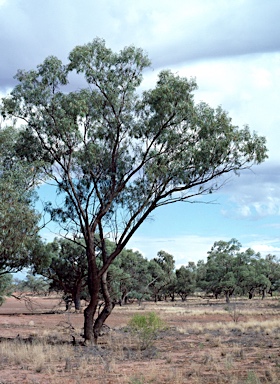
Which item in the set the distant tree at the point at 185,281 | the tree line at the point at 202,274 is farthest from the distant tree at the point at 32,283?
the distant tree at the point at 185,281

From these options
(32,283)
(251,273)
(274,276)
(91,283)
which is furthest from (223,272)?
(91,283)

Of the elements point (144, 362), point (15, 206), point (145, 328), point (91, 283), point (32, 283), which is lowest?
point (144, 362)

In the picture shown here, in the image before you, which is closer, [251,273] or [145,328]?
[145,328]

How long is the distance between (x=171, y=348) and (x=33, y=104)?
12641 millimetres

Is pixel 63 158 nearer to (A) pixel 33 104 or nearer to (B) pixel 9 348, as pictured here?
(A) pixel 33 104

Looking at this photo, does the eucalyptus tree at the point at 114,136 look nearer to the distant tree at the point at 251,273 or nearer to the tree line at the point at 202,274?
the tree line at the point at 202,274

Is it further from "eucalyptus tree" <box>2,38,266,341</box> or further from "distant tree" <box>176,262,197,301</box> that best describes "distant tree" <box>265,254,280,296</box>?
"eucalyptus tree" <box>2,38,266,341</box>

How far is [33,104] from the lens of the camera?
74.9ft

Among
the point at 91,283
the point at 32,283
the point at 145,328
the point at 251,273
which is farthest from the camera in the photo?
the point at 251,273

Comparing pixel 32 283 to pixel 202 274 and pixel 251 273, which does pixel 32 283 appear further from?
pixel 202 274

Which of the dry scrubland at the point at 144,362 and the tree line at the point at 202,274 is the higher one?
the tree line at the point at 202,274

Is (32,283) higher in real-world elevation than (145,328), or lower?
higher

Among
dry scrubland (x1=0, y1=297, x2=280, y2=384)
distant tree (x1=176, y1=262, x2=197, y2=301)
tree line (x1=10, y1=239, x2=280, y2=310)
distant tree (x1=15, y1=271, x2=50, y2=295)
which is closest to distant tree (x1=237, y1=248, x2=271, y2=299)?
tree line (x1=10, y1=239, x2=280, y2=310)

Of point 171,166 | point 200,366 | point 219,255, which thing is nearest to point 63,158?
point 171,166
